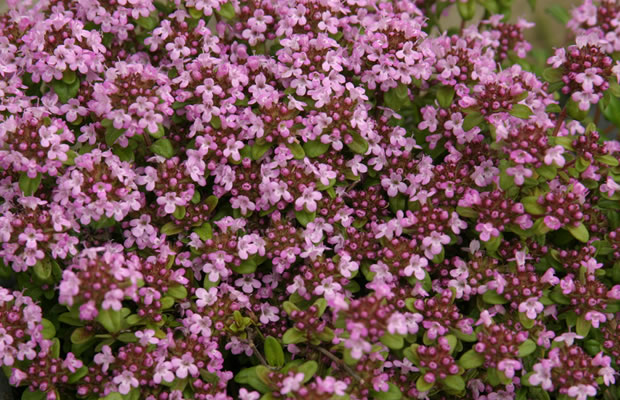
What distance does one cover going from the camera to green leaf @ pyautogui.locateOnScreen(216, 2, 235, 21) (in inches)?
135

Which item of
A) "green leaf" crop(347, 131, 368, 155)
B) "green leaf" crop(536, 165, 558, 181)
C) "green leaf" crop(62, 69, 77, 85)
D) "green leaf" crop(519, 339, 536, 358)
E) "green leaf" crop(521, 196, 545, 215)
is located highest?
"green leaf" crop(536, 165, 558, 181)

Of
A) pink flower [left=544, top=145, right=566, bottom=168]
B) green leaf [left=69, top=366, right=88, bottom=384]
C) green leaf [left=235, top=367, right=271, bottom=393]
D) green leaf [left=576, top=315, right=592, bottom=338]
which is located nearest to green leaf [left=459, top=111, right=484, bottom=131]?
pink flower [left=544, top=145, right=566, bottom=168]

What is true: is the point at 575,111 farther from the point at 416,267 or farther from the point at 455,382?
the point at 455,382

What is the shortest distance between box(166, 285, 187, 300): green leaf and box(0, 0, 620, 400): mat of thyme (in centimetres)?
3

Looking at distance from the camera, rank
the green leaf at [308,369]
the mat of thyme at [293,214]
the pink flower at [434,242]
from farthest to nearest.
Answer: the pink flower at [434,242] → the mat of thyme at [293,214] → the green leaf at [308,369]

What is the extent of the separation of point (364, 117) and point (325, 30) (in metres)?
0.59

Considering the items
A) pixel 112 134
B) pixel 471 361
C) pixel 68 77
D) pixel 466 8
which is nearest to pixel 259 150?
pixel 112 134

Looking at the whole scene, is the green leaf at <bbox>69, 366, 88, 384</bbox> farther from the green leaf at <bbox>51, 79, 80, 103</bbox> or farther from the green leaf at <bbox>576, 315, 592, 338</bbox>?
the green leaf at <bbox>576, 315, 592, 338</bbox>

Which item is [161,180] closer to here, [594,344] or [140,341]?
[140,341]

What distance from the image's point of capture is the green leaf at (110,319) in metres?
2.63

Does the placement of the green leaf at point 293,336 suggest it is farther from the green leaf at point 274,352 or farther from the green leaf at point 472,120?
the green leaf at point 472,120

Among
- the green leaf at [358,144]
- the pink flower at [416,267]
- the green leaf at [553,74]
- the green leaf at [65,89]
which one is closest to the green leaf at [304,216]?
Answer: the green leaf at [358,144]

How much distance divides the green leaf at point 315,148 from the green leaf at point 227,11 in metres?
0.84

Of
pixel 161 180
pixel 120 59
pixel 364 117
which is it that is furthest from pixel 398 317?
pixel 120 59
